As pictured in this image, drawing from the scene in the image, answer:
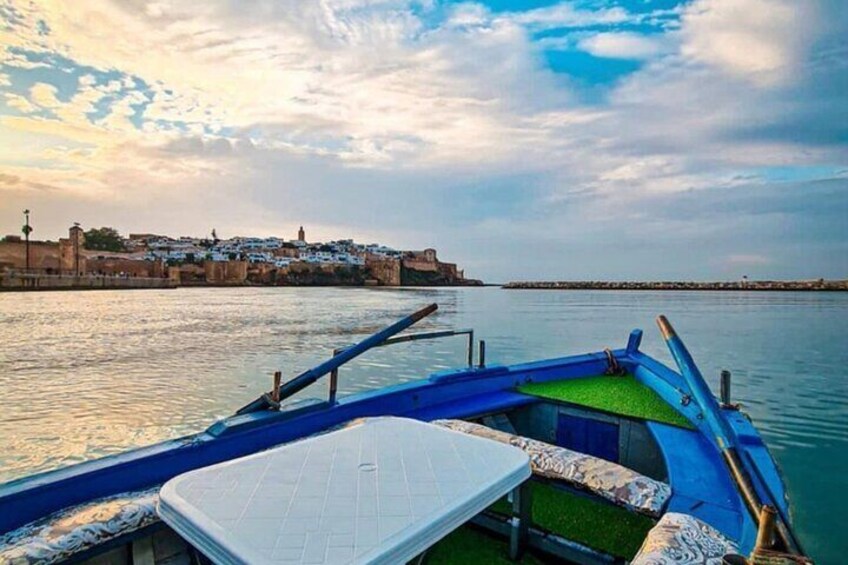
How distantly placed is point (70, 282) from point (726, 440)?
249 feet

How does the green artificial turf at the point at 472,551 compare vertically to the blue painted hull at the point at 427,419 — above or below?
below

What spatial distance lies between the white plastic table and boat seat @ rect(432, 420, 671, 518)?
0.57m

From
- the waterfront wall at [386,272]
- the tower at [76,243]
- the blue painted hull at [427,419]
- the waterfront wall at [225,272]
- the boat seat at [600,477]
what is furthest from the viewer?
the waterfront wall at [386,272]

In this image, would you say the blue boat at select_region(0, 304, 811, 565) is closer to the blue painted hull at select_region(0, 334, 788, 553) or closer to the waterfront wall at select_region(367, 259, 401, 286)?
the blue painted hull at select_region(0, 334, 788, 553)

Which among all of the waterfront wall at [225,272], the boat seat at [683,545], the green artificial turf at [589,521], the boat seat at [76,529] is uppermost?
the waterfront wall at [225,272]

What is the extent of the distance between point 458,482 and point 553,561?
1.33 m

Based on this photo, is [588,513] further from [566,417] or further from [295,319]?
[295,319]

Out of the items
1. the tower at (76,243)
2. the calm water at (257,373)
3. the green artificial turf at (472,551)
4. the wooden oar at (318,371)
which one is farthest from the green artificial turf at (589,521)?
the tower at (76,243)

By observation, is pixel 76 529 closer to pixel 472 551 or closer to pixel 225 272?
pixel 472 551

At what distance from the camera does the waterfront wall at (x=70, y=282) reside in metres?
55.3

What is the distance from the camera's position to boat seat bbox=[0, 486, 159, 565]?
5.41ft

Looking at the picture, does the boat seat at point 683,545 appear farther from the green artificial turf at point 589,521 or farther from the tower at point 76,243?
the tower at point 76,243

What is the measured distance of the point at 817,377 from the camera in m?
13.1

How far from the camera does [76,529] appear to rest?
1775 millimetres
